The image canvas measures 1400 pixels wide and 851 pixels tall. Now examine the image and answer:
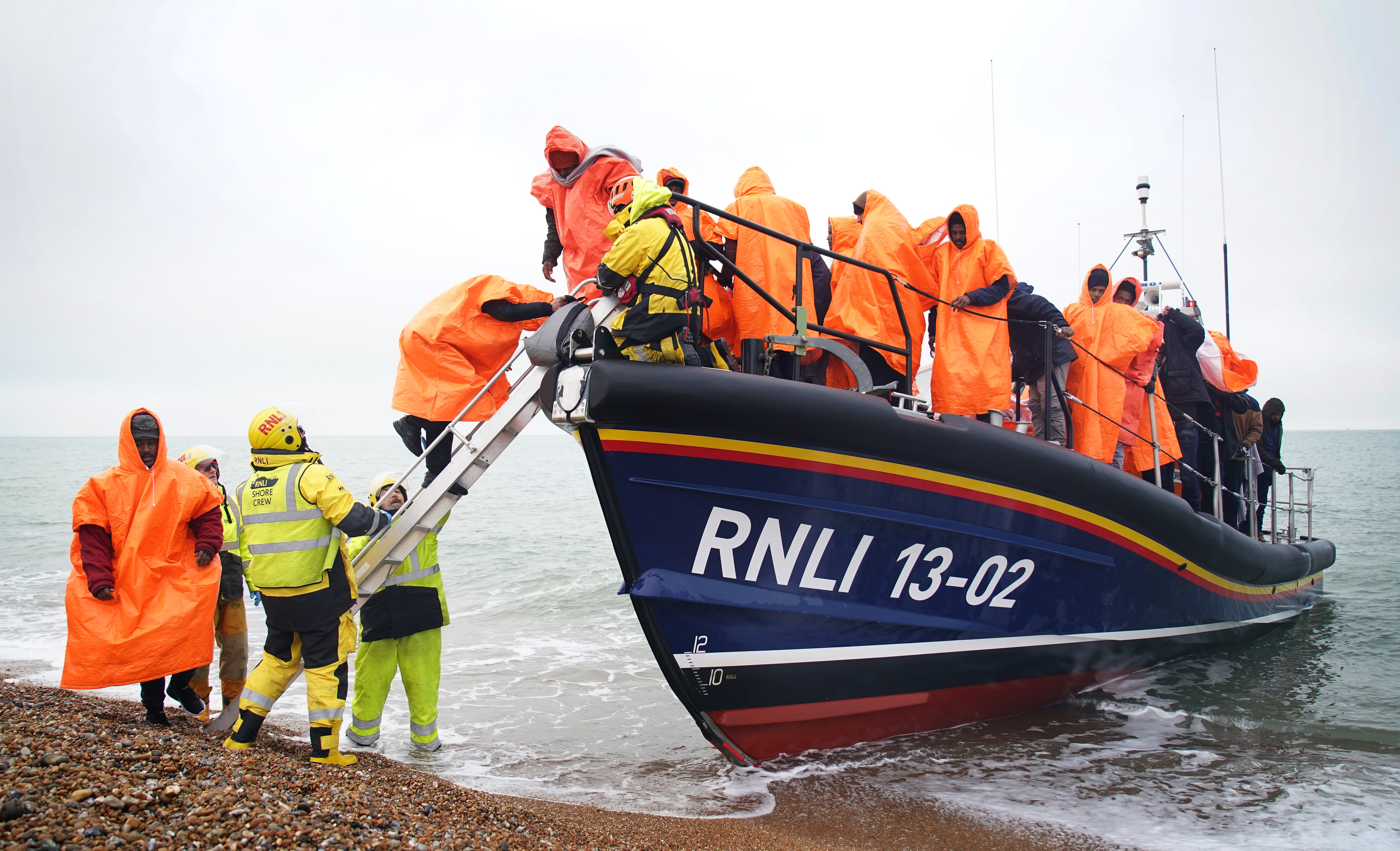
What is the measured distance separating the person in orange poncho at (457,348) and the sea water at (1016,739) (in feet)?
6.35

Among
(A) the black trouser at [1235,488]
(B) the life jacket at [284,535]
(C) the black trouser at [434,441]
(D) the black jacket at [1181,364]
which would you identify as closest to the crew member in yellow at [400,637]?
(C) the black trouser at [434,441]

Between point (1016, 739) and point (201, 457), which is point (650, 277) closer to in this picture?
point (201, 457)

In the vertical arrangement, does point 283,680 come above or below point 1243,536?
below

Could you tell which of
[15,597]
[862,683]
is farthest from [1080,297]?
[15,597]

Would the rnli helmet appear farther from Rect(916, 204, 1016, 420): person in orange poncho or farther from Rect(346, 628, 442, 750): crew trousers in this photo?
Rect(346, 628, 442, 750): crew trousers

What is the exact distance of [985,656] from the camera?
4.29m

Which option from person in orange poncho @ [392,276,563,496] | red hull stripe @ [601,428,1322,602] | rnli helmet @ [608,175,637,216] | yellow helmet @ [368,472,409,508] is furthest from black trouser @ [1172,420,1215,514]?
yellow helmet @ [368,472,409,508]

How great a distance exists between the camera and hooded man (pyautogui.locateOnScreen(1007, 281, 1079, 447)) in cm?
471

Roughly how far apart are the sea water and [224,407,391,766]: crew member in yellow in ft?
3.51

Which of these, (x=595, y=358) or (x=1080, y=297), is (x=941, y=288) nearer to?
(x=1080, y=297)

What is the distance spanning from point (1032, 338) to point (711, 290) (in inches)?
89.4

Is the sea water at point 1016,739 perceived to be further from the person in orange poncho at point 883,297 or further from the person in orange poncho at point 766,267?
the person in orange poncho at point 766,267

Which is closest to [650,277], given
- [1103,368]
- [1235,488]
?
[1103,368]

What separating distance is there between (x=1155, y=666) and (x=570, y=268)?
5.13 m
